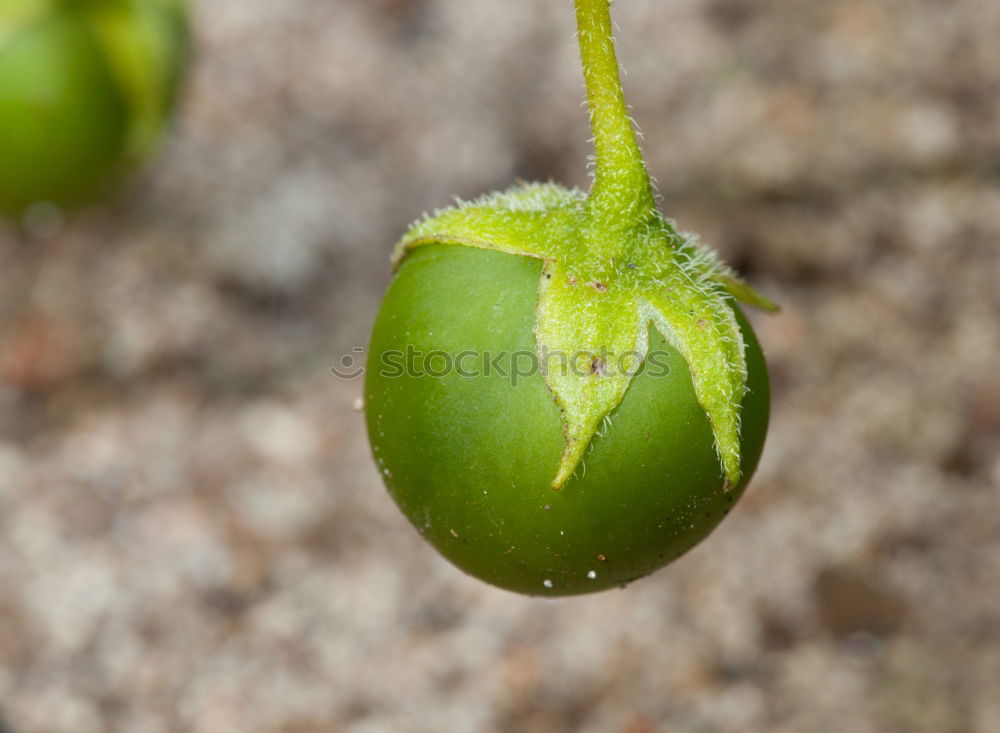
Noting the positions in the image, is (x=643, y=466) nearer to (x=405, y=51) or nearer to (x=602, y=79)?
(x=602, y=79)

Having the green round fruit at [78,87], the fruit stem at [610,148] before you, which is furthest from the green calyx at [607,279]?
the green round fruit at [78,87]

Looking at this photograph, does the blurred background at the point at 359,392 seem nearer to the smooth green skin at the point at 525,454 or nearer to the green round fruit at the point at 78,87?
the green round fruit at the point at 78,87

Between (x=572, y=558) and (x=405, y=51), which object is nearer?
(x=572, y=558)

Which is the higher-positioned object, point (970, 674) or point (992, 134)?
point (992, 134)

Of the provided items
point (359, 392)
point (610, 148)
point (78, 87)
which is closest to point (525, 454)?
point (610, 148)

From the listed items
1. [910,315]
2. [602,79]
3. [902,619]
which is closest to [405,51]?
[910,315]

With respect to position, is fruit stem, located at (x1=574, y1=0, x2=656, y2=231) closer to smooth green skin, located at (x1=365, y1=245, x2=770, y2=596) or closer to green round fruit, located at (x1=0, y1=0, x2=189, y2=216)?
smooth green skin, located at (x1=365, y1=245, x2=770, y2=596)
